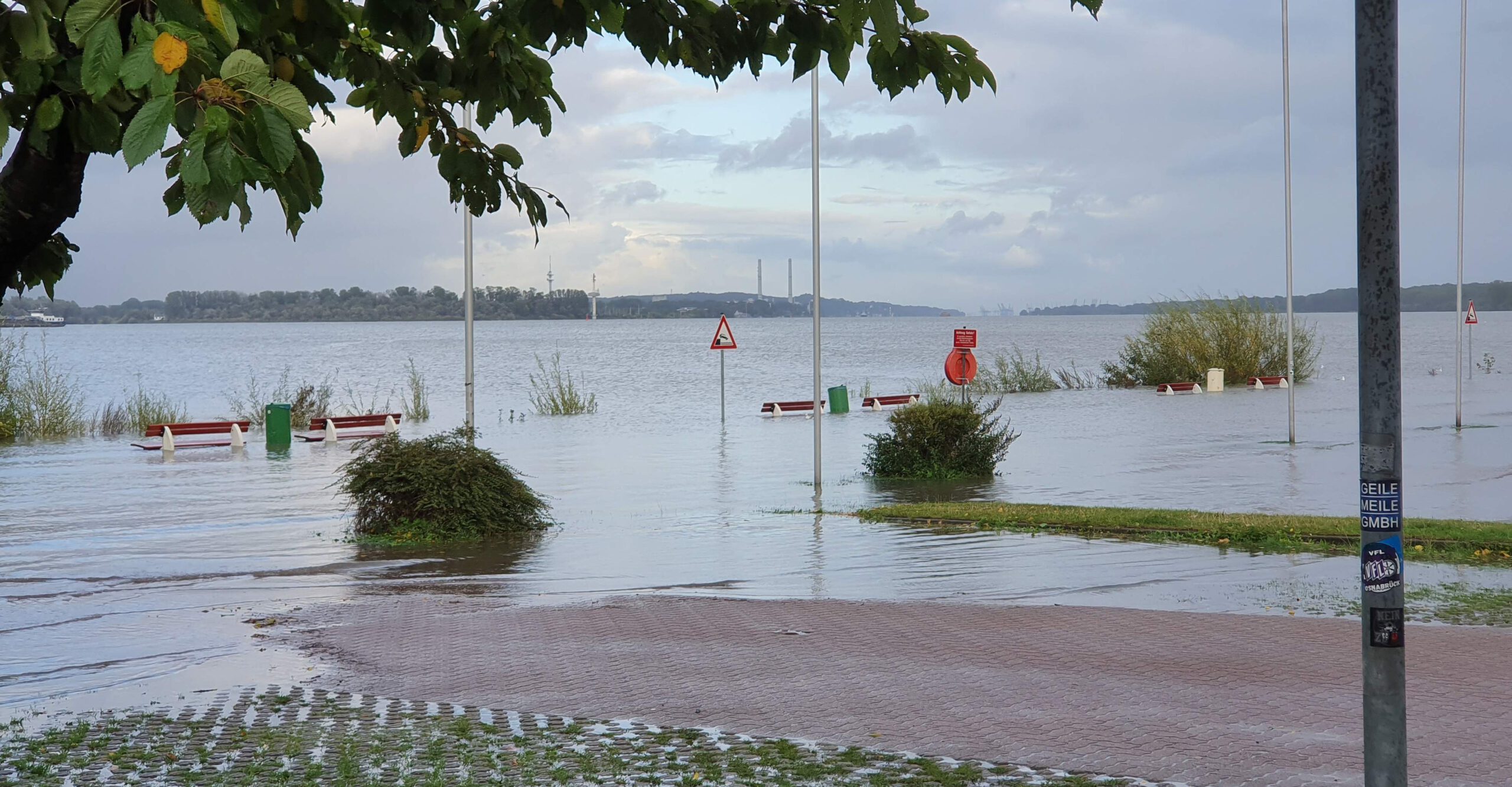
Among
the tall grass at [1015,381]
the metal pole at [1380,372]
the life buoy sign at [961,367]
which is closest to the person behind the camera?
the metal pole at [1380,372]

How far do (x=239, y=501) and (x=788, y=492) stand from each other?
26.1 ft

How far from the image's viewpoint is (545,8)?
405cm

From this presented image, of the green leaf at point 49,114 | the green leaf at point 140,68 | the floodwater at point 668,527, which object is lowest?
the floodwater at point 668,527

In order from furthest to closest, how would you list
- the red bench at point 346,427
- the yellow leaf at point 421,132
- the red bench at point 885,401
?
the red bench at point 885,401 < the red bench at point 346,427 < the yellow leaf at point 421,132

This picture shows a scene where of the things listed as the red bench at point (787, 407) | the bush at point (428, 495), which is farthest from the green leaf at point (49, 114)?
the red bench at point (787, 407)

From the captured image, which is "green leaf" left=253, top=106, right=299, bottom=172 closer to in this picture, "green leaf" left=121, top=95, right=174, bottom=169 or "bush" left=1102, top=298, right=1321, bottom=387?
"green leaf" left=121, top=95, right=174, bottom=169

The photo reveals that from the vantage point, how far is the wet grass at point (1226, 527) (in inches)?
505

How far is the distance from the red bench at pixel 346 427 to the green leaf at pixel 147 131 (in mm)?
27957

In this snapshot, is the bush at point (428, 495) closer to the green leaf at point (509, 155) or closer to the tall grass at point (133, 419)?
the green leaf at point (509, 155)

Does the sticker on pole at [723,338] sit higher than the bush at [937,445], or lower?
higher

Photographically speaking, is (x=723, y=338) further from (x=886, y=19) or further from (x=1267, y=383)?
(x=886, y=19)

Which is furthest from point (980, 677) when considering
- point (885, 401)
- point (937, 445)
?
point (885, 401)

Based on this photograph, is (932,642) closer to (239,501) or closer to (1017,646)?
(1017,646)

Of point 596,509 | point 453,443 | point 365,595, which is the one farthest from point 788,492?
point 365,595
